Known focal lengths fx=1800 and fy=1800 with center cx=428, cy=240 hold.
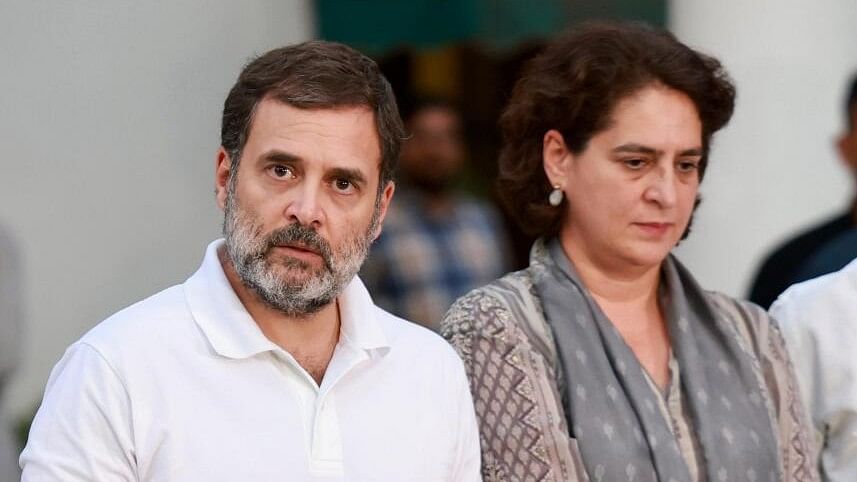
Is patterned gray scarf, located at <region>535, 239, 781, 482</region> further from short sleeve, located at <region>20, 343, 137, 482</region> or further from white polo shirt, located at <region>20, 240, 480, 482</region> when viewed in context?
short sleeve, located at <region>20, 343, 137, 482</region>

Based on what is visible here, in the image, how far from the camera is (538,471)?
3641 millimetres

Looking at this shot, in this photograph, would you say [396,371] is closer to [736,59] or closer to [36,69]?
[36,69]

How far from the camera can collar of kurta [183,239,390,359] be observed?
3.26 metres

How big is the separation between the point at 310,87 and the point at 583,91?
0.84 metres

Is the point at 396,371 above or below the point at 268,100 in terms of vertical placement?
below

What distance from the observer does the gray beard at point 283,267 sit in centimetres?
329

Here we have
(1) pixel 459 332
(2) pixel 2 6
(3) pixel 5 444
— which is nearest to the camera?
(1) pixel 459 332

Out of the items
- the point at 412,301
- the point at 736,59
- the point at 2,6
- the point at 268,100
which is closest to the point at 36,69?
the point at 2,6

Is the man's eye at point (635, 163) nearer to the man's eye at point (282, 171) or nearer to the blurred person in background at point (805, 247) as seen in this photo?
the man's eye at point (282, 171)

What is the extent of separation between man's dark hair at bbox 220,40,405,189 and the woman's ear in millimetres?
648

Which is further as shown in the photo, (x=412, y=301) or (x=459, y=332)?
(x=412, y=301)

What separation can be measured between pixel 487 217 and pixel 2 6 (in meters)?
2.10

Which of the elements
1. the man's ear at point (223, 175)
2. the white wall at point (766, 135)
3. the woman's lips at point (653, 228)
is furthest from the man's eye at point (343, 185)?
the white wall at point (766, 135)

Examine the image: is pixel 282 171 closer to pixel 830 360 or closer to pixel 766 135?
pixel 830 360
